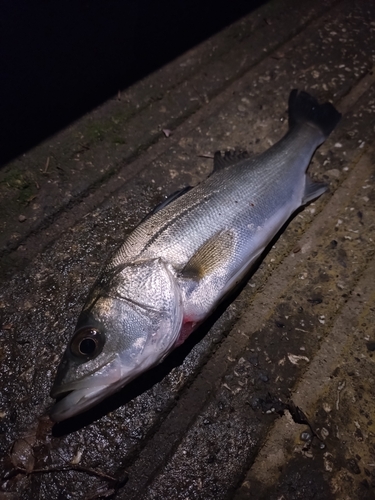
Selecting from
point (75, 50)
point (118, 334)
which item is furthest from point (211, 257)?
point (75, 50)

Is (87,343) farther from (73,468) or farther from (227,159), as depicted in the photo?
(227,159)

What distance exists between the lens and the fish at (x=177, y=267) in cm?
203

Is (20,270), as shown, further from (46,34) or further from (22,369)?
(46,34)

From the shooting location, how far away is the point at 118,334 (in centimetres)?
208

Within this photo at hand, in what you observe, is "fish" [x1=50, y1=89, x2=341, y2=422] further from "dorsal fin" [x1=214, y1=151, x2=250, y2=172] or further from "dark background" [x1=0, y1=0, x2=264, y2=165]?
"dark background" [x1=0, y1=0, x2=264, y2=165]

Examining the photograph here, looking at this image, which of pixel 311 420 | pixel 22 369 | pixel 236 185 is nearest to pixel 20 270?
pixel 22 369

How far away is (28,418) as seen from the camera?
2266 mm

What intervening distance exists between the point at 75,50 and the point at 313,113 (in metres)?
2.12

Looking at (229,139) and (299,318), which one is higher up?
(229,139)

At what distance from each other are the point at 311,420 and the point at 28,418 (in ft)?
5.27

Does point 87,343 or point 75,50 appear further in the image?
point 75,50

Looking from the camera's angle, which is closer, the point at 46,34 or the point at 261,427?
the point at 261,427

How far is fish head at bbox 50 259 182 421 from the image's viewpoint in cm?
199

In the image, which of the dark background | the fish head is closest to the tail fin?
the dark background
